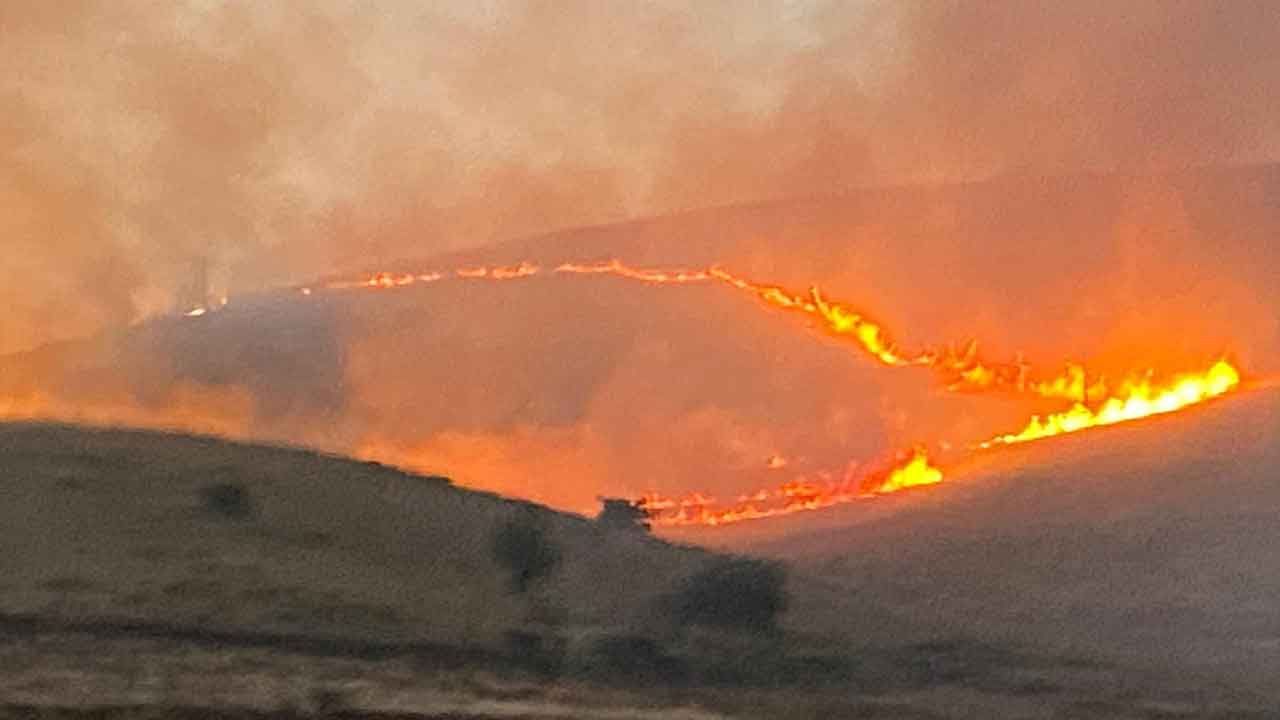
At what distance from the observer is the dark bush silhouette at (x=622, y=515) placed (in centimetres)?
239

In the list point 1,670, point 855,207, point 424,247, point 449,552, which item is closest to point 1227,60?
point 855,207

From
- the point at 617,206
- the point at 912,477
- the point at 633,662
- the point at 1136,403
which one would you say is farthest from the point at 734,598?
the point at 617,206

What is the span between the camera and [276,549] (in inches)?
88.7

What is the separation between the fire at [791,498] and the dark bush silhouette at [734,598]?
Result: 0.46 ft

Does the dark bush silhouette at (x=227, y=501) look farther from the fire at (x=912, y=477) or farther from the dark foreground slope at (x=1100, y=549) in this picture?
the fire at (x=912, y=477)

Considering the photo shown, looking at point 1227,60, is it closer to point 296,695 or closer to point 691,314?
point 691,314

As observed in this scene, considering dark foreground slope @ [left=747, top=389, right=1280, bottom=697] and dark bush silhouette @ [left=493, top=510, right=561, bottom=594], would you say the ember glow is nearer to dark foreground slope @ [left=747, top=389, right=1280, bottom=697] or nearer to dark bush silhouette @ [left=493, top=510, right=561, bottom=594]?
dark foreground slope @ [left=747, top=389, right=1280, bottom=697]

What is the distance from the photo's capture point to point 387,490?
2.38m

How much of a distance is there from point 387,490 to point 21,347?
0.74m

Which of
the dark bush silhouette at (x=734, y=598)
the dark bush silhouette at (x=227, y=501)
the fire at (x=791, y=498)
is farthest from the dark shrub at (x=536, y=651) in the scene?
the dark bush silhouette at (x=227, y=501)

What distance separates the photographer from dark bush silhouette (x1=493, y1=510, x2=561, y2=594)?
2.29 meters

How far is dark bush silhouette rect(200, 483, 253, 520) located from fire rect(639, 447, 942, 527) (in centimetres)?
56

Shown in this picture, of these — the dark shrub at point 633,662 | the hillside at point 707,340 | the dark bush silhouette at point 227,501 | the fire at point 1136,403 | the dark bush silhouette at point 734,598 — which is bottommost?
the dark shrub at point 633,662

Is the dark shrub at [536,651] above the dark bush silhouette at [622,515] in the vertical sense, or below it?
below
